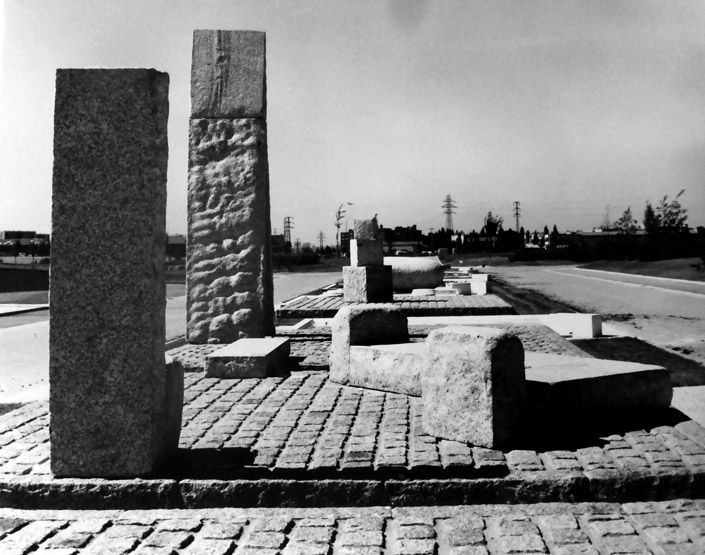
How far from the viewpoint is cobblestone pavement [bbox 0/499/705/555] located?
298cm

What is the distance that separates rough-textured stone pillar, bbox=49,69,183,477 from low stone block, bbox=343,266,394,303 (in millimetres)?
8992

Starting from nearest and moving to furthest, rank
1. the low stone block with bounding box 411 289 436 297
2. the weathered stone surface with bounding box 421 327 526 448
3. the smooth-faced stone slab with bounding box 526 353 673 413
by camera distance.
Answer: the weathered stone surface with bounding box 421 327 526 448, the smooth-faced stone slab with bounding box 526 353 673 413, the low stone block with bounding box 411 289 436 297

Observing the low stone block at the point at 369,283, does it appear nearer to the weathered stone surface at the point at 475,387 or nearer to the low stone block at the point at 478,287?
the low stone block at the point at 478,287

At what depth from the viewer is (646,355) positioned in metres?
8.43

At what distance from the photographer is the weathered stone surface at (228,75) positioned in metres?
9.14

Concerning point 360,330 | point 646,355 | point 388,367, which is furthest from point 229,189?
point 646,355

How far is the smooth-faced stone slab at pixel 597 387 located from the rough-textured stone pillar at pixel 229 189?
488 centimetres

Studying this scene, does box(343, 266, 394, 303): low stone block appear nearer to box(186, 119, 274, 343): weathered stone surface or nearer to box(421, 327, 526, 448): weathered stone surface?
box(186, 119, 274, 343): weathered stone surface

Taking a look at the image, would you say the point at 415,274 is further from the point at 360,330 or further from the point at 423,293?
the point at 360,330

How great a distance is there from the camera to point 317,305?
14250mm

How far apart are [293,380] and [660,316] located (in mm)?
9234

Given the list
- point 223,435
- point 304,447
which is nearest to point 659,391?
point 304,447

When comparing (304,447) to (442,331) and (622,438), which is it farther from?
(622,438)

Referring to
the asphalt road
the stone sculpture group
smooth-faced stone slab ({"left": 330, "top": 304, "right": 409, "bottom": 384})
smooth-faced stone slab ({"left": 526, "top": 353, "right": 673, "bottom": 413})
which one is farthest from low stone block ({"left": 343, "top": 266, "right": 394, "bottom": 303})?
the stone sculpture group
